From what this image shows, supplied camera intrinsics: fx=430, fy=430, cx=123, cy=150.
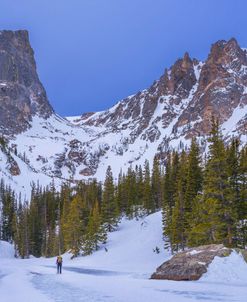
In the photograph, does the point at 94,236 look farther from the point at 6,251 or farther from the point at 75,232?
the point at 6,251

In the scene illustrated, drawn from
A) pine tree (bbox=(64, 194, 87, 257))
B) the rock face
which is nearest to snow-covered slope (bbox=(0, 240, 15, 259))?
pine tree (bbox=(64, 194, 87, 257))

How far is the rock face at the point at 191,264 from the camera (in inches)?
1081

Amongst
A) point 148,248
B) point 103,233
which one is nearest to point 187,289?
point 148,248

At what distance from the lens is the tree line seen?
37.2 meters

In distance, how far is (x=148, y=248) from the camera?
59000 millimetres

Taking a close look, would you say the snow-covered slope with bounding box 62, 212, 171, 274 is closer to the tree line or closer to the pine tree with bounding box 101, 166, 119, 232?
the tree line

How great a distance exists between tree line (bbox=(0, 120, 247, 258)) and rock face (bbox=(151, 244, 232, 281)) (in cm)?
719

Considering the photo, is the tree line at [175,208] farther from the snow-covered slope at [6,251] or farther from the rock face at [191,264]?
the rock face at [191,264]

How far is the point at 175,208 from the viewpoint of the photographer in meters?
51.7

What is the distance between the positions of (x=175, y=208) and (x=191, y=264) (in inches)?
931

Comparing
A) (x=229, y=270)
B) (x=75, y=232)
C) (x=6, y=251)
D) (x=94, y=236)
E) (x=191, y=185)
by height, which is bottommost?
(x=229, y=270)

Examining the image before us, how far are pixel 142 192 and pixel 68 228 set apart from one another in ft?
70.8

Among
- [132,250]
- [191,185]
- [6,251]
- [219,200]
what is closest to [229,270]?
[219,200]

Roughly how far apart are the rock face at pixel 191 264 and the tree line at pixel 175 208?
23.6 feet
